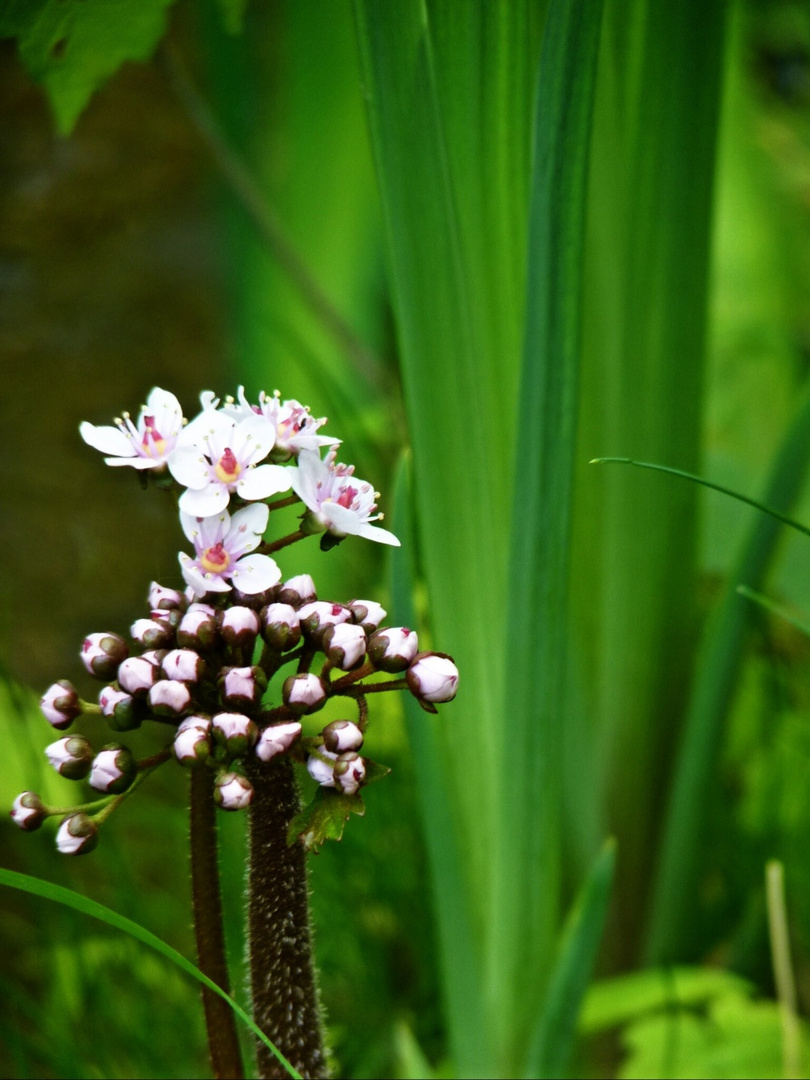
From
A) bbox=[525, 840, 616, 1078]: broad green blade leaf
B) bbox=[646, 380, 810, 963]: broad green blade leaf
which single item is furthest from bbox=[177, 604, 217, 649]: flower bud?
bbox=[646, 380, 810, 963]: broad green blade leaf

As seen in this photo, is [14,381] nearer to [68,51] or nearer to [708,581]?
[68,51]

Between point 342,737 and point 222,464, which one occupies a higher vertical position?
point 222,464

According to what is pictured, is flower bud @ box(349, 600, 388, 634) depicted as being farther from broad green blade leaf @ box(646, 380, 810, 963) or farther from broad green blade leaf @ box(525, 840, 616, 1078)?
broad green blade leaf @ box(646, 380, 810, 963)

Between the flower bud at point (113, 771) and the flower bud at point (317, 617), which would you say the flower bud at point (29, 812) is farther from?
the flower bud at point (317, 617)

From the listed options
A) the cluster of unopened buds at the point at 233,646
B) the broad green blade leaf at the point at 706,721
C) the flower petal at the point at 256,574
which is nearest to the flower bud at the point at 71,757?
the cluster of unopened buds at the point at 233,646

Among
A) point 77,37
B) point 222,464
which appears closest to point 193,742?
point 222,464

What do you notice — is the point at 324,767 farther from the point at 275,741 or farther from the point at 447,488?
the point at 447,488
